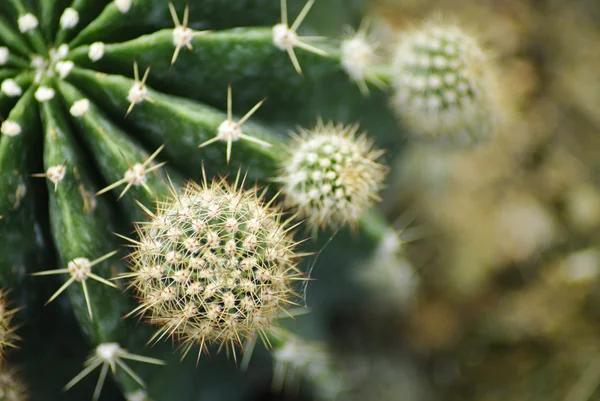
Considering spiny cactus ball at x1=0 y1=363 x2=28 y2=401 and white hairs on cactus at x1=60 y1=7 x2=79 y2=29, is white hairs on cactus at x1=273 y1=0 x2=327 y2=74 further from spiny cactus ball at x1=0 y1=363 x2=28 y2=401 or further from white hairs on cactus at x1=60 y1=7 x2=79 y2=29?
spiny cactus ball at x1=0 y1=363 x2=28 y2=401

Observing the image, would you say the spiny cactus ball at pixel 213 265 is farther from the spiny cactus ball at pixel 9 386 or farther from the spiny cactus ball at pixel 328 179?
the spiny cactus ball at pixel 9 386

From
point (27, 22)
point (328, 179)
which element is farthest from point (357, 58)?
point (27, 22)

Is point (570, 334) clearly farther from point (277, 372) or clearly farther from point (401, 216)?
point (277, 372)

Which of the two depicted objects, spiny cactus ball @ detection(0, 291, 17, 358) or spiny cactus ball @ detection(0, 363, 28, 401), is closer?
spiny cactus ball @ detection(0, 291, 17, 358)

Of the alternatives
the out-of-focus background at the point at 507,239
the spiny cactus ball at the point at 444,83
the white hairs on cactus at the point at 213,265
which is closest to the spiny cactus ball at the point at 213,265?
the white hairs on cactus at the point at 213,265

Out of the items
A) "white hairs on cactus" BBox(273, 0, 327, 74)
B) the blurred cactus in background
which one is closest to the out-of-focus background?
the blurred cactus in background

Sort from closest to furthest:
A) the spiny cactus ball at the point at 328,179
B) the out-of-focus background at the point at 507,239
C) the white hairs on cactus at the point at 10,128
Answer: the white hairs on cactus at the point at 10,128 → the spiny cactus ball at the point at 328,179 → the out-of-focus background at the point at 507,239

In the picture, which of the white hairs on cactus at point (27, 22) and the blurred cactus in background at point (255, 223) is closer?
the blurred cactus in background at point (255, 223)

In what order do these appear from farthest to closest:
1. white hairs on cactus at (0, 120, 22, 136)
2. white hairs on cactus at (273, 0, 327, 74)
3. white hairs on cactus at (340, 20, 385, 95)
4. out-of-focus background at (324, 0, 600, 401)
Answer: out-of-focus background at (324, 0, 600, 401), white hairs on cactus at (340, 20, 385, 95), white hairs on cactus at (273, 0, 327, 74), white hairs on cactus at (0, 120, 22, 136)

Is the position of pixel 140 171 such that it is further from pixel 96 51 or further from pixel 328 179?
pixel 328 179
